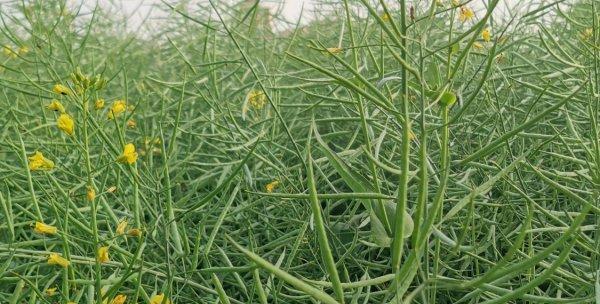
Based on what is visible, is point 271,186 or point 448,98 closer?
point 448,98

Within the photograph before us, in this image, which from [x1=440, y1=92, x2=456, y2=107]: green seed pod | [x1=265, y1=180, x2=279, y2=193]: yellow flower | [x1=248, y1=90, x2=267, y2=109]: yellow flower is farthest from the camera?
[x1=248, y1=90, x2=267, y2=109]: yellow flower

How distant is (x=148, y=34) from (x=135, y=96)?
0.85 metres

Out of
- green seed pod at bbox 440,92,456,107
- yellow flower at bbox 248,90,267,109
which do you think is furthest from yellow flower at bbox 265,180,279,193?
green seed pod at bbox 440,92,456,107

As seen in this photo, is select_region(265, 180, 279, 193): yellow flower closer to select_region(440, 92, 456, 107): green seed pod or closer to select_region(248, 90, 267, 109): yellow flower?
select_region(248, 90, 267, 109): yellow flower

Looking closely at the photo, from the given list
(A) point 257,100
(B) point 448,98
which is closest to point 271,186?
(A) point 257,100

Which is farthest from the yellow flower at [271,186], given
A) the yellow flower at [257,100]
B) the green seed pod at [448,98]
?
the green seed pod at [448,98]

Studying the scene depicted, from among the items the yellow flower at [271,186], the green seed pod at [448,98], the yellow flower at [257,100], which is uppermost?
the green seed pod at [448,98]

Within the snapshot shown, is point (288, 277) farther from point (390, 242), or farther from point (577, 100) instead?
point (577, 100)

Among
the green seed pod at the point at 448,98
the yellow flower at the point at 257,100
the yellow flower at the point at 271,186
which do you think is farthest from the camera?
the yellow flower at the point at 257,100

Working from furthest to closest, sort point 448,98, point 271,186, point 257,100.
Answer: point 257,100, point 271,186, point 448,98

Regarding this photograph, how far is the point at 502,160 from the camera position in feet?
3.62

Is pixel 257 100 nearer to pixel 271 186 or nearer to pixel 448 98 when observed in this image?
pixel 271 186

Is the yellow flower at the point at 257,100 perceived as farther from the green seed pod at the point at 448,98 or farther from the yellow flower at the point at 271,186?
the green seed pod at the point at 448,98

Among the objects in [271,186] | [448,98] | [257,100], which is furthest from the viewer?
[257,100]
